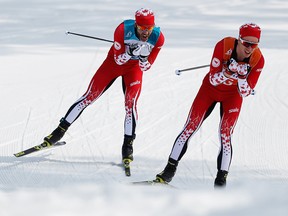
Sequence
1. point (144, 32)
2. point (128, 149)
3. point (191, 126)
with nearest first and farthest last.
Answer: point (191, 126) → point (144, 32) → point (128, 149)

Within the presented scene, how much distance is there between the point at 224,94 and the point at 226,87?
7 cm

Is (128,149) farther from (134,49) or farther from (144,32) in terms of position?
(144,32)

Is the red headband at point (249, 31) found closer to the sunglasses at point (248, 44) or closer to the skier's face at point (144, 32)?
the sunglasses at point (248, 44)

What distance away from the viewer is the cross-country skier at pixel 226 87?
5.36 metres

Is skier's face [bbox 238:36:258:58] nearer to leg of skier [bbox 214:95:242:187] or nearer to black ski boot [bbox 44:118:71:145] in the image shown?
leg of skier [bbox 214:95:242:187]

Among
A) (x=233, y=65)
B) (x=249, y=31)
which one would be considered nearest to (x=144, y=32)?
(x=233, y=65)

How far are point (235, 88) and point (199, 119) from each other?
43 cm

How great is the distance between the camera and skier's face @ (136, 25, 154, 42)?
20.1 feet

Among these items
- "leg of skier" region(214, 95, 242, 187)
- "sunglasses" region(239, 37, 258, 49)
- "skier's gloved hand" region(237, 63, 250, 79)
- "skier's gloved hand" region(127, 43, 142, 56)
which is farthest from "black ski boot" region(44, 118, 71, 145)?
"sunglasses" region(239, 37, 258, 49)

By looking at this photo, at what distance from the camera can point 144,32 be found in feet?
20.2

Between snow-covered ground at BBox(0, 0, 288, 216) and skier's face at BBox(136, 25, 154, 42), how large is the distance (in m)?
1.37

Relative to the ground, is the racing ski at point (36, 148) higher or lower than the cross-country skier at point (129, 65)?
lower

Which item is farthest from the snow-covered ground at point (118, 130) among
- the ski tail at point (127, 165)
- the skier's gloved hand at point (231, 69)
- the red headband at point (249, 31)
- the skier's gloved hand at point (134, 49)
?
the red headband at point (249, 31)

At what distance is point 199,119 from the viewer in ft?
18.9
